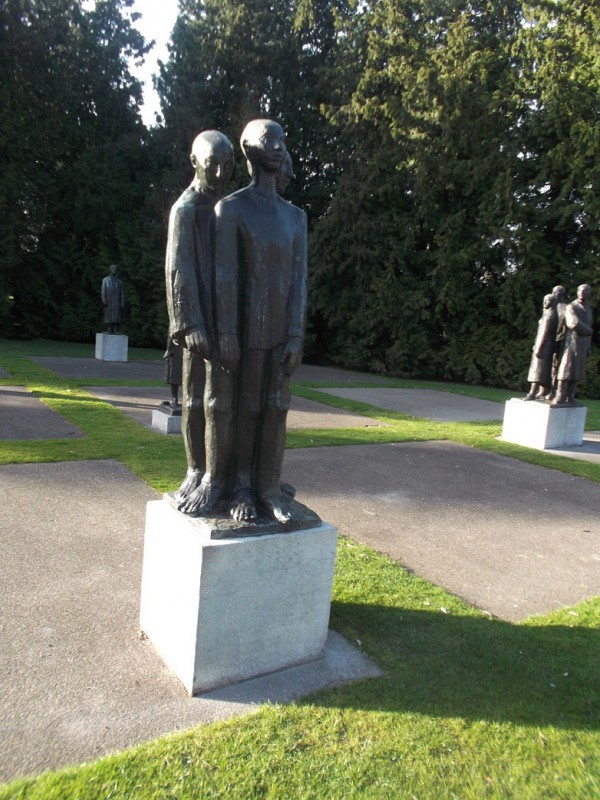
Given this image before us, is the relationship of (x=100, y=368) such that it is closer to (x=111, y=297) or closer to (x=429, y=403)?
(x=111, y=297)

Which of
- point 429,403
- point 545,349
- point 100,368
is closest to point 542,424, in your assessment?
point 545,349

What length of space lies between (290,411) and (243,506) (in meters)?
7.63

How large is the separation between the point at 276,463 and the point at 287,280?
0.93 m

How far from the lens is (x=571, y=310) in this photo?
9.23m

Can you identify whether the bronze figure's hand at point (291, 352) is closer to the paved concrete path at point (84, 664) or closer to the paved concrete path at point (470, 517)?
the paved concrete path at point (84, 664)

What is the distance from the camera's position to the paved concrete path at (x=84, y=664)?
237 centimetres

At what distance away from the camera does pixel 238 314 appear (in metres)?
2.90

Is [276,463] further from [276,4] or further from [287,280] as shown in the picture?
[276,4]

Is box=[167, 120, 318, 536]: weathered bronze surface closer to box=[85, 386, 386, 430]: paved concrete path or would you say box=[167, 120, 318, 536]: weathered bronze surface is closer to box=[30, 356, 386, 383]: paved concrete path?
box=[85, 386, 386, 430]: paved concrete path

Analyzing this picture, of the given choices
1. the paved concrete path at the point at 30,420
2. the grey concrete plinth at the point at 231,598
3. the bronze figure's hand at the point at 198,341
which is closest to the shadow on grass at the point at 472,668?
the grey concrete plinth at the point at 231,598

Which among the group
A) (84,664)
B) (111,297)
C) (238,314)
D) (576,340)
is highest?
(111,297)

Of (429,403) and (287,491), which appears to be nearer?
(287,491)

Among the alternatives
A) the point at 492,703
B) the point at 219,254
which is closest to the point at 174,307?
the point at 219,254

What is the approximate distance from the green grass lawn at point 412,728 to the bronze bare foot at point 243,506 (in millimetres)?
848
